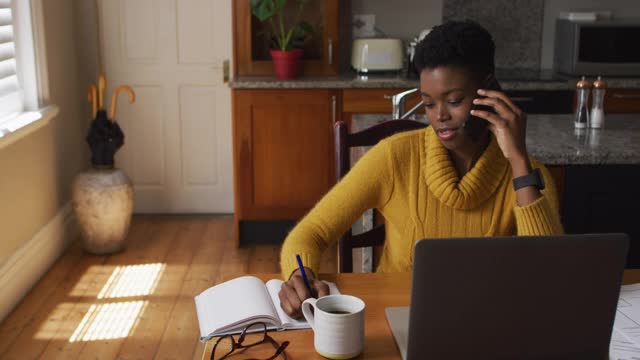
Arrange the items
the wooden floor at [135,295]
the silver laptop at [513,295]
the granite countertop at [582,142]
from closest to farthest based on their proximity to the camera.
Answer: the silver laptop at [513,295] < the granite countertop at [582,142] < the wooden floor at [135,295]

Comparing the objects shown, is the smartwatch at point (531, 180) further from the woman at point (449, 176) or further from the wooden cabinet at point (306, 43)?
the wooden cabinet at point (306, 43)

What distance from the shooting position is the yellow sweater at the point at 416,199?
5.50ft

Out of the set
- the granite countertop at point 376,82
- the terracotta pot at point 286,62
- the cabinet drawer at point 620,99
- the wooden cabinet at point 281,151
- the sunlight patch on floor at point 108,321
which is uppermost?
the terracotta pot at point 286,62

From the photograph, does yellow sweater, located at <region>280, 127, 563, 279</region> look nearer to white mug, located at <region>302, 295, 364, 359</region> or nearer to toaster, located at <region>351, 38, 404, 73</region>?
white mug, located at <region>302, 295, 364, 359</region>

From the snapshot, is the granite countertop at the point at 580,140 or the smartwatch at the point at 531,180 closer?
the smartwatch at the point at 531,180

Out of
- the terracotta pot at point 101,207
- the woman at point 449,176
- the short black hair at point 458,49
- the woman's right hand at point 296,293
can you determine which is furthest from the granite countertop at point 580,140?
the terracotta pot at point 101,207

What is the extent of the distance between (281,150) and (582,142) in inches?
74.2

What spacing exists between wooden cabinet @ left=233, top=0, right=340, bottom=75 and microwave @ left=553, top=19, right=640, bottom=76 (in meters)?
1.33

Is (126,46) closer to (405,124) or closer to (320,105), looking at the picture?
(320,105)

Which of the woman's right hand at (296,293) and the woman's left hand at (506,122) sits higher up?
the woman's left hand at (506,122)

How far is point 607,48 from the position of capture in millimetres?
4234

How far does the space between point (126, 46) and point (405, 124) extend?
2812 mm

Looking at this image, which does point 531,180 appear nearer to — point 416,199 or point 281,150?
point 416,199

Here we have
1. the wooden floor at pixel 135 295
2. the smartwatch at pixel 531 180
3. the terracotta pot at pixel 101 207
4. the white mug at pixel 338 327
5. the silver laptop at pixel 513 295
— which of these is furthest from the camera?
the terracotta pot at pixel 101 207
